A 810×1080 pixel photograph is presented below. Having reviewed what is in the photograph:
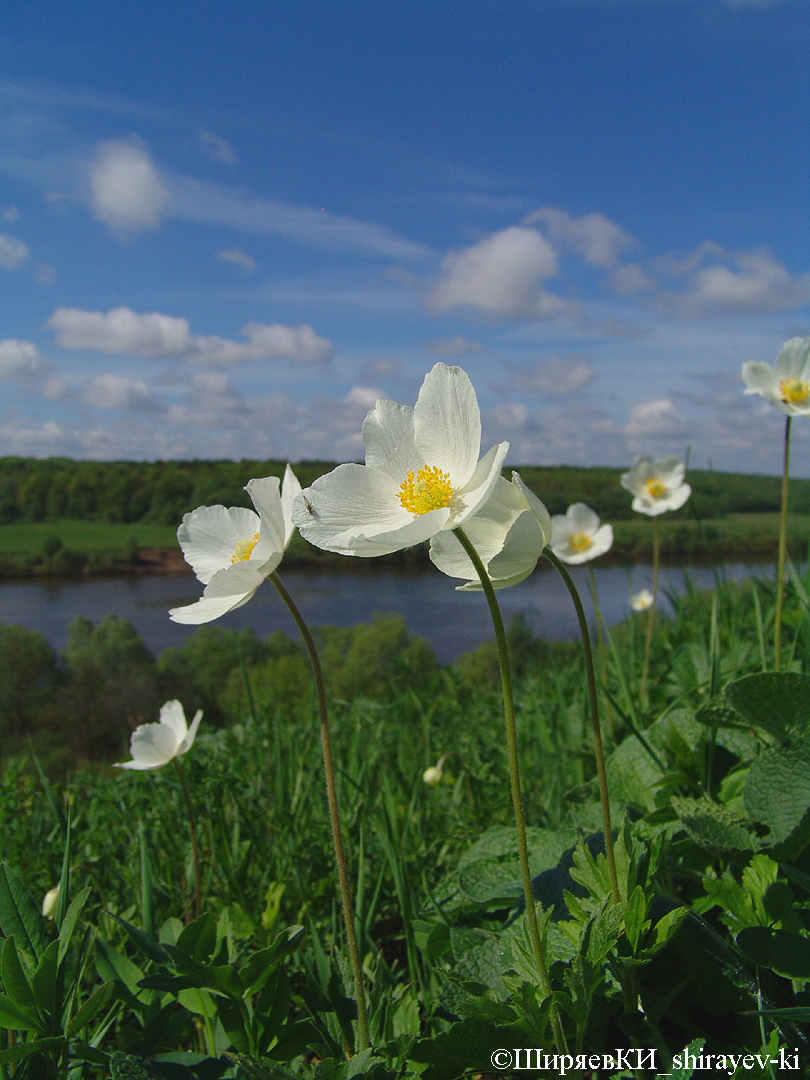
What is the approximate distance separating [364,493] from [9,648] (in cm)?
626

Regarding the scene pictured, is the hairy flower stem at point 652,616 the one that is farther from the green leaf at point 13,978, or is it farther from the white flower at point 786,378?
the green leaf at point 13,978

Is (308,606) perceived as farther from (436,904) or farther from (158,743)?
(436,904)

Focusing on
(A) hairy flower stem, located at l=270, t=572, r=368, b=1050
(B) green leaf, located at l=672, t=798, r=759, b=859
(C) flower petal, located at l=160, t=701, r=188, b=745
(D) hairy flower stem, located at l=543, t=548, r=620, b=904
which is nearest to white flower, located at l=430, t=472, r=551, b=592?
(D) hairy flower stem, located at l=543, t=548, r=620, b=904

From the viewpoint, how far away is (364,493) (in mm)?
1062

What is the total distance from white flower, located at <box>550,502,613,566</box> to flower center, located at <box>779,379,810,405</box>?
105cm

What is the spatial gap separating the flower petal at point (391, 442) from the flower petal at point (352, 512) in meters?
0.02

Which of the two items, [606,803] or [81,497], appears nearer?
[606,803]

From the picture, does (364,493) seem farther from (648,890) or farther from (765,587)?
(765,587)

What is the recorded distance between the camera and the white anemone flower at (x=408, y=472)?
1001 millimetres

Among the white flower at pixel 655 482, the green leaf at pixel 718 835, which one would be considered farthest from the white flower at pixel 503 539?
the white flower at pixel 655 482

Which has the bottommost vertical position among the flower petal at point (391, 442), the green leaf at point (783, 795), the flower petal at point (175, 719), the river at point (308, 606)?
the river at point (308, 606)

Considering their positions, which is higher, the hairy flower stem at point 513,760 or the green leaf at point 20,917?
the hairy flower stem at point 513,760

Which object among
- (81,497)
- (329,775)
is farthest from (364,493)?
(81,497)

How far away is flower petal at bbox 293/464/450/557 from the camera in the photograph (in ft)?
2.99
